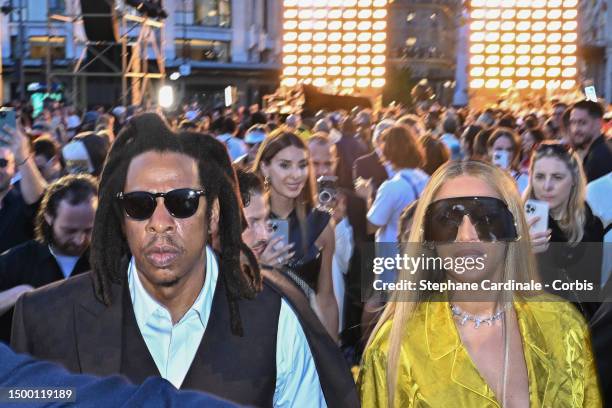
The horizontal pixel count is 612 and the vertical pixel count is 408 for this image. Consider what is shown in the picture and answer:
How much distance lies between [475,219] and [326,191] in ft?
11.0

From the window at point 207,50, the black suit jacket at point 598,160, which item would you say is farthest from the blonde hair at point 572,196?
the window at point 207,50

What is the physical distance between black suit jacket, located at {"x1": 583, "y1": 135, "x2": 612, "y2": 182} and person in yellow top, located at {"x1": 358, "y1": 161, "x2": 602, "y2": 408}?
4.73 m

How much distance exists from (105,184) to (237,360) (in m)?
0.64

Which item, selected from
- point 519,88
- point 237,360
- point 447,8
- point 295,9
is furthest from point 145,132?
point 447,8

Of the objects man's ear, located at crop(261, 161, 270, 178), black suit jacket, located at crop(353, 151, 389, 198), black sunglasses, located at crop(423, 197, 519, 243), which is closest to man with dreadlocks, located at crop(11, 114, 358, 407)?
black sunglasses, located at crop(423, 197, 519, 243)

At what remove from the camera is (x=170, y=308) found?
8.65 ft

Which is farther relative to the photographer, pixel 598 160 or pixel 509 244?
pixel 598 160

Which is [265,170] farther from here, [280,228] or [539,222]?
[539,222]

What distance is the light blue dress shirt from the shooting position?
2.58 meters

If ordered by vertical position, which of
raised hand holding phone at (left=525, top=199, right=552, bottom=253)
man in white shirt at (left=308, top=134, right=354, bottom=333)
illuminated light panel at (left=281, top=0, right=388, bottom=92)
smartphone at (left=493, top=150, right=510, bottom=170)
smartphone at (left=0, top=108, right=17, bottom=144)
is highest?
illuminated light panel at (left=281, top=0, right=388, bottom=92)

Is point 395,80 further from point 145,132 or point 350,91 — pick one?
point 145,132

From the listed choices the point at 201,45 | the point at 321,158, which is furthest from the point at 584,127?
the point at 201,45

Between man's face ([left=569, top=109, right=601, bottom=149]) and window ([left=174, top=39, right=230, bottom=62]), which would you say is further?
window ([left=174, top=39, right=230, bottom=62])

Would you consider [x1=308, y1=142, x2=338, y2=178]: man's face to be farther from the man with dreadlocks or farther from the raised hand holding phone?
the man with dreadlocks
